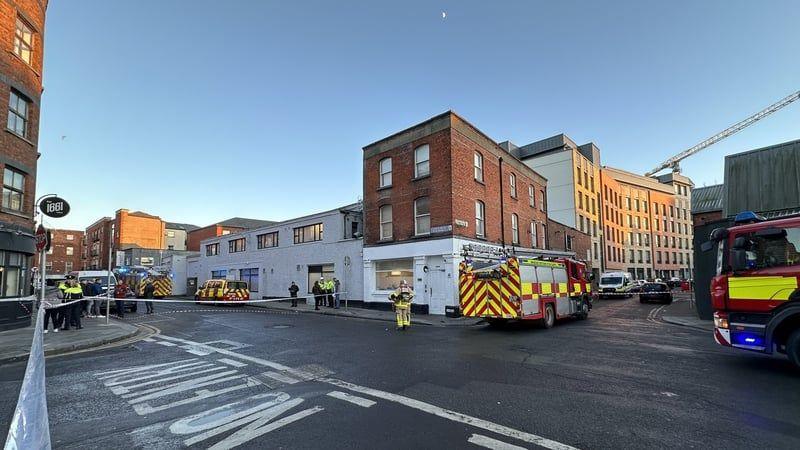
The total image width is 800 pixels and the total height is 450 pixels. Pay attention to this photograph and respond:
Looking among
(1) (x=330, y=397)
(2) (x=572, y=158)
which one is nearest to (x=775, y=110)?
(2) (x=572, y=158)

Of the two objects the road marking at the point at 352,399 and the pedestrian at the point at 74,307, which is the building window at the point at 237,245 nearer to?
the pedestrian at the point at 74,307

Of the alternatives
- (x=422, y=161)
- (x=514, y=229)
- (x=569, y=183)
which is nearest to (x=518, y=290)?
(x=422, y=161)

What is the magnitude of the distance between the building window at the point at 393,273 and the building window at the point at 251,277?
51.4 ft

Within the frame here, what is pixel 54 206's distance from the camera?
11.3 metres

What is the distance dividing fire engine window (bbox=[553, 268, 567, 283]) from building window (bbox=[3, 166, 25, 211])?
789 inches

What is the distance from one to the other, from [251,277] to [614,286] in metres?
31.8

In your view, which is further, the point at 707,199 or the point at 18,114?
the point at 707,199

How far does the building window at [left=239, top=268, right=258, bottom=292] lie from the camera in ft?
116

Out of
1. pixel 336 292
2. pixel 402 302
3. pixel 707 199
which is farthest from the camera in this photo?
pixel 707 199

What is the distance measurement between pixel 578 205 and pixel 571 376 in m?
42.1

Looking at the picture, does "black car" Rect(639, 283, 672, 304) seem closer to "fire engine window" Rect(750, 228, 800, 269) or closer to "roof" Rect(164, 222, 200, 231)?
"fire engine window" Rect(750, 228, 800, 269)

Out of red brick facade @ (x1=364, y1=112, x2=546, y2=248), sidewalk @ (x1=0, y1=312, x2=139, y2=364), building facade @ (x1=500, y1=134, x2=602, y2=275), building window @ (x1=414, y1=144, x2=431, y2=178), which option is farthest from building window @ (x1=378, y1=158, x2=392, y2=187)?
building facade @ (x1=500, y1=134, x2=602, y2=275)

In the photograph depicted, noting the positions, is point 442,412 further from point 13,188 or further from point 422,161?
point 422,161

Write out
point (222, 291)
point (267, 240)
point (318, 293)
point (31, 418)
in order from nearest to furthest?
1. point (31, 418)
2. point (318, 293)
3. point (222, 291)
4. point (267, 240)
